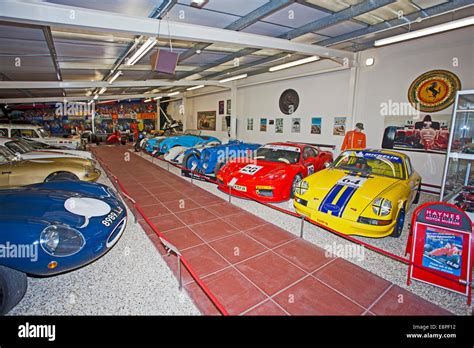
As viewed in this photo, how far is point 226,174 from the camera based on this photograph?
511cm

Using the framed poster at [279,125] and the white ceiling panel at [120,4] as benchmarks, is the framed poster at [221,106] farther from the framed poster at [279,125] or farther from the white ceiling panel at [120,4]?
the white ceiling panel at [120,4]

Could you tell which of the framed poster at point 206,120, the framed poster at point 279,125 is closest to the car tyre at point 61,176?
the framed poster at point 279,125

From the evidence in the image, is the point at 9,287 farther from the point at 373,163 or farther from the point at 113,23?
the point at 373,163

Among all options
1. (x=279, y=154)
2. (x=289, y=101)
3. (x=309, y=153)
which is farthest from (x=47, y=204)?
(x=289, y=101)

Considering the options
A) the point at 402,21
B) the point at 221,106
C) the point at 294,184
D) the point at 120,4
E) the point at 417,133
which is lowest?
the point at 294,184

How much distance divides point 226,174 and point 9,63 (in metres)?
7.12

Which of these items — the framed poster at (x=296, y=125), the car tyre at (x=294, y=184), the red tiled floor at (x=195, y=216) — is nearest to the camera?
the red tiled floor at (x=195, y=216)

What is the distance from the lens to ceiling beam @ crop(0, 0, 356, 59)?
3.25 m

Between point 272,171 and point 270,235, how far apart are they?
5.04 feet

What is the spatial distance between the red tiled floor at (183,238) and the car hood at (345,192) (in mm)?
1717

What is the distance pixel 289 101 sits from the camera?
9375mm

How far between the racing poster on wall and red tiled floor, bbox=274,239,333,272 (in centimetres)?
481

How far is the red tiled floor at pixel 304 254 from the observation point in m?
2.76
